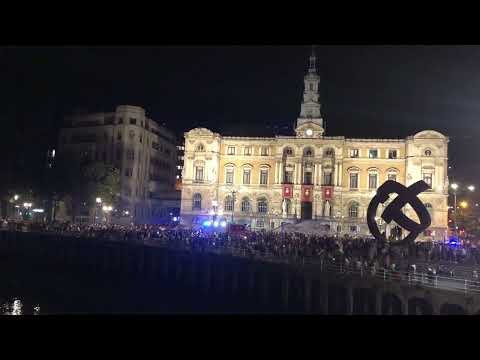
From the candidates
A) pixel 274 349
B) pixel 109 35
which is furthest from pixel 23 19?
pixel 274 349

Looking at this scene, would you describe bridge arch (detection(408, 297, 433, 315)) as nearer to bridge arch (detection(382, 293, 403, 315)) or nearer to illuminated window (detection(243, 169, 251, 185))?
bridge arch (detection(382, 293, 403, 315))

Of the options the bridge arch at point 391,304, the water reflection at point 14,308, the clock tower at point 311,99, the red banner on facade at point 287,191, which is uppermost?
the clock tower at point 311,99

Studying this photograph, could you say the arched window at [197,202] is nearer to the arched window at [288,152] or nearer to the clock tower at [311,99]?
the arched window at [288,152]

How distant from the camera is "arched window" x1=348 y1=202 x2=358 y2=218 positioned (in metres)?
62.4

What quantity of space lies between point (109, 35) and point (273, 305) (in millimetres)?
18719

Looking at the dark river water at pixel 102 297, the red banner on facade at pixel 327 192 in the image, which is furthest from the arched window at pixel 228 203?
the dark river water at pixel 102 297

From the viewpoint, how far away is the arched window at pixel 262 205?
63.8 metres

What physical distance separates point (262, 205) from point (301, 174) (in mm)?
6110

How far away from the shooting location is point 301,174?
208ft

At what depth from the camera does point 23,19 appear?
12.8m

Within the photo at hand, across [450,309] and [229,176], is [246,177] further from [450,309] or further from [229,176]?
[450,309]

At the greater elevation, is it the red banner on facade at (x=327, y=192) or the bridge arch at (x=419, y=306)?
the red banner on facade at (x=327, y=192)

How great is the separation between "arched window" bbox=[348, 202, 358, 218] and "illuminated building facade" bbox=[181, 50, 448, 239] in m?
0.12

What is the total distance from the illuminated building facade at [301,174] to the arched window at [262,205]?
0.40 ft
